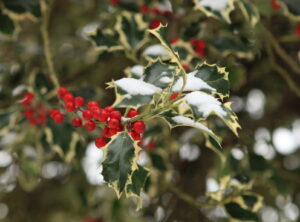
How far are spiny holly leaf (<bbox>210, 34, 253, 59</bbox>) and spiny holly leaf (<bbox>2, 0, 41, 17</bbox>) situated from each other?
59cm

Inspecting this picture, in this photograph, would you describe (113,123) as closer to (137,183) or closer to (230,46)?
(137,183)

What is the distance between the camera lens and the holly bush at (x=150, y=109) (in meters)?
0.84

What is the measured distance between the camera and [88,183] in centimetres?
197

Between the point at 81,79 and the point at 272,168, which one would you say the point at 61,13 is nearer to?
the point at 81,79

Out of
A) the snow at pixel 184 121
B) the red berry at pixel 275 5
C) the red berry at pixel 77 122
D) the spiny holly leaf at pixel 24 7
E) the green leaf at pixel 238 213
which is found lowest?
the green leaf at pixel 238 213

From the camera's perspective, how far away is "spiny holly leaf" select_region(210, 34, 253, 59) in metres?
1.42

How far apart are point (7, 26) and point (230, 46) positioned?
0.74 m

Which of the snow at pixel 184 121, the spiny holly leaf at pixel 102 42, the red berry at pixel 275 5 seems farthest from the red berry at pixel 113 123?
the red berry at pixel 275 5

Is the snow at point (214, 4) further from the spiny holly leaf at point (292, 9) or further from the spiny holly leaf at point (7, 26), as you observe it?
the spiny holly leaf at point (7, 26)

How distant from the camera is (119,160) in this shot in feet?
2.76

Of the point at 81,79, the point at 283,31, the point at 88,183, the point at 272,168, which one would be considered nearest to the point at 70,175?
the point at 88,183

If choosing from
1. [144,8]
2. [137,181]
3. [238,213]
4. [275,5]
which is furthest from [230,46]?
[137,181]

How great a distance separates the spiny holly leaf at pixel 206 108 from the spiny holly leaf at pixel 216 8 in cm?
43

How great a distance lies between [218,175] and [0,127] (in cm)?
78
